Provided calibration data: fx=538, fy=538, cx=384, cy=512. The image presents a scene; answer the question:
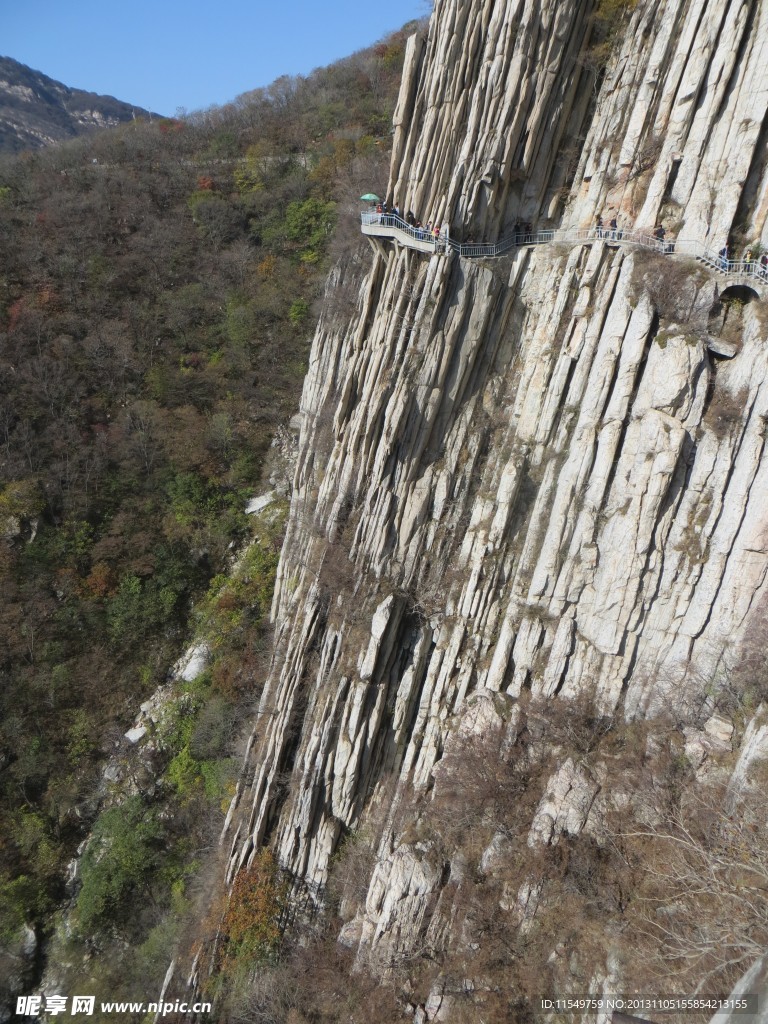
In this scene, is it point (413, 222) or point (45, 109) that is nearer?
point (413, 222)

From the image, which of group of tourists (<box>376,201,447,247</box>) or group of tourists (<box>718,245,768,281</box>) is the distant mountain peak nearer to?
group of tourists (<box>376,201,447,247</box>)

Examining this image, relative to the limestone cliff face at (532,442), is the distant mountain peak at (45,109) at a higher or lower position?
higher

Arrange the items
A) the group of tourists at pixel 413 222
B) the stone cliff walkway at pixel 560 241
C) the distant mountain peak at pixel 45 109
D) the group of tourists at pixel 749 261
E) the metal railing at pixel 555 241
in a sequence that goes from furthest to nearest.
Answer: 1. the distant mountain peak at pixel 45 109
2. the group of tourists at pixel 413 222
3. the metal railing at pixel 555 241
4. the stone cliff walkway at pixel 560 241
5. the group of tourists at pixel 749 261

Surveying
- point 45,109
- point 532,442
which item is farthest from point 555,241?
point 45,109

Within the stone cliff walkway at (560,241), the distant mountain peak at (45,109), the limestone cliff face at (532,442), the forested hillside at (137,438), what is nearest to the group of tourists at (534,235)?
the stone cliff walkway at (560,241)

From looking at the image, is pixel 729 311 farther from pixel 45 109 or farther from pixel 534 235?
pixel 45 109

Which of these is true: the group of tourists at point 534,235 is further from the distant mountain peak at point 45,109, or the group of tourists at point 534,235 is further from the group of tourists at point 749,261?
the distant mountain peak at point 45,109
